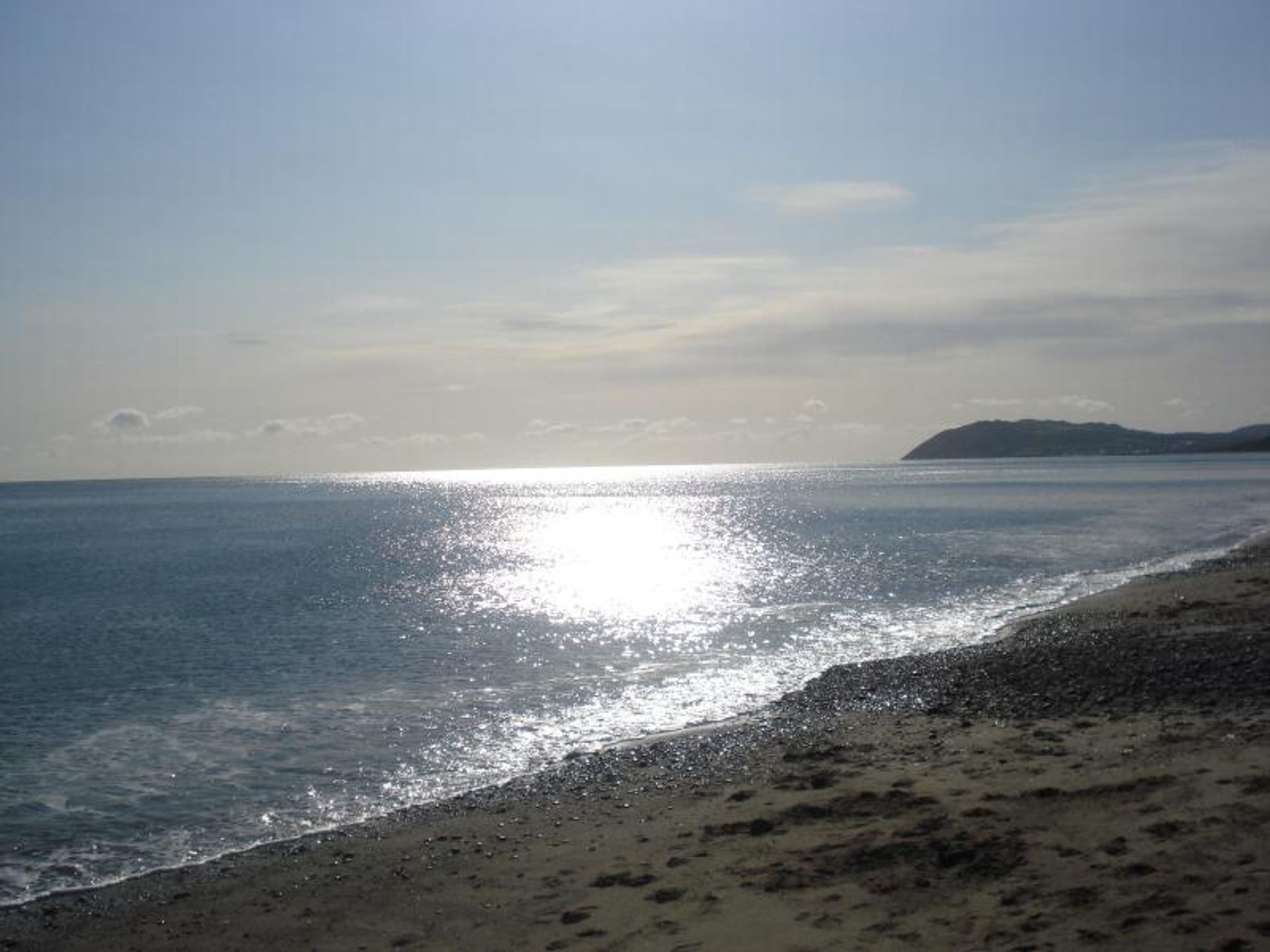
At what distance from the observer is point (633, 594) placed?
46.5 metres

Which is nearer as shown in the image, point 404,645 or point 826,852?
point 826,852

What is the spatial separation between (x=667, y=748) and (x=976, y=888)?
9092 mm

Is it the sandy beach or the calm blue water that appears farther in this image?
the calm blue water

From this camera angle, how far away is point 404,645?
33.4 m

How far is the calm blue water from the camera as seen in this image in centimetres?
1781

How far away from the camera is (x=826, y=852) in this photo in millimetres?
12156

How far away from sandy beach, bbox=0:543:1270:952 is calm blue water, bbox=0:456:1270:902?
206cm

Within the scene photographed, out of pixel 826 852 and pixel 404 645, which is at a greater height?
pixel 826 852

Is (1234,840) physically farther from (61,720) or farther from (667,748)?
(61,720)

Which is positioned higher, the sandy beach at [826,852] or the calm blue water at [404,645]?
the sandy beach at [826,852]

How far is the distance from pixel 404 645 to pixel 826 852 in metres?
23.2

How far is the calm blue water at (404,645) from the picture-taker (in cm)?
1781

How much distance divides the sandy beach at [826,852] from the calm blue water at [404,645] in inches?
81.0

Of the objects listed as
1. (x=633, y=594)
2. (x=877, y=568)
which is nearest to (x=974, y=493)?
(x=877, y=568)
